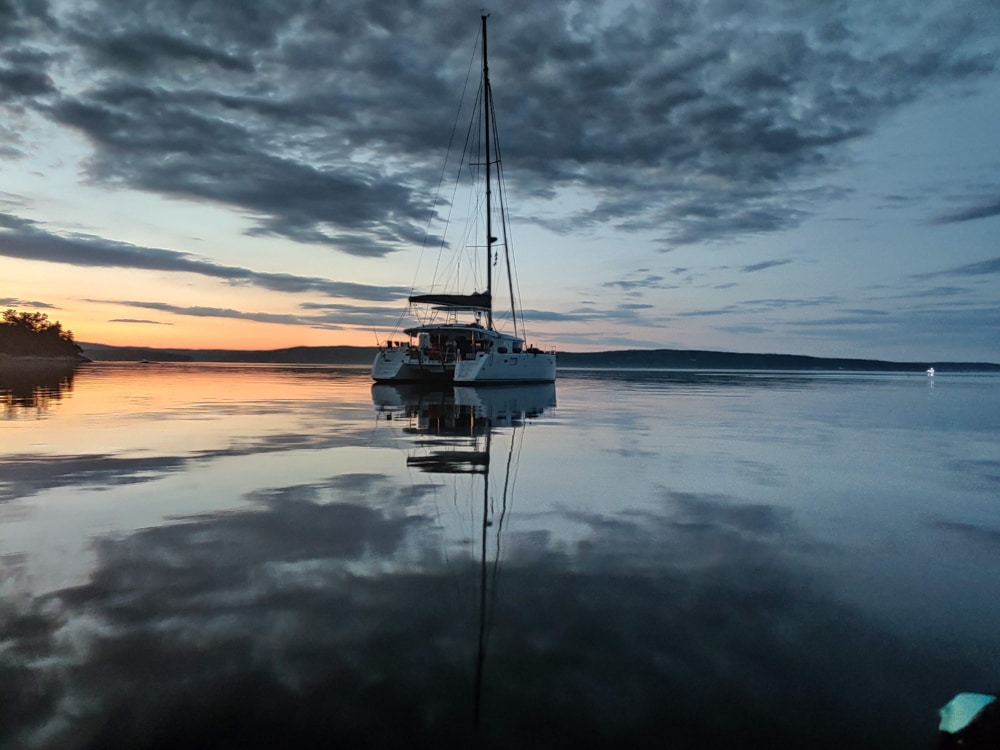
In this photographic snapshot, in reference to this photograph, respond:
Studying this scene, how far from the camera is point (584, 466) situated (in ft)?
36.9

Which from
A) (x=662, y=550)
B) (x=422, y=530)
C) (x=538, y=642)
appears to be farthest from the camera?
(x=422, y=530)

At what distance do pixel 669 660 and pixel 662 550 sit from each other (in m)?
2.46

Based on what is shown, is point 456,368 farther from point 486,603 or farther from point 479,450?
point 486,603

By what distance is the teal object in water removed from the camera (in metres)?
3.04

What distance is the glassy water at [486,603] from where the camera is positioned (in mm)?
3201

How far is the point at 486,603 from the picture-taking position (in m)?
4.72

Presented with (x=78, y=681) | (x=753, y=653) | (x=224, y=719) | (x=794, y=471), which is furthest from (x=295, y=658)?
(x=794, y=471)

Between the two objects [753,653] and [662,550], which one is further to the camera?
[662,550]

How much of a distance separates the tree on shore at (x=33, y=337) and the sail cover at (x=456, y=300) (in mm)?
131615

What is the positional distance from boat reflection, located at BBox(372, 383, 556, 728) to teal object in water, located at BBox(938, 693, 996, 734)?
7.61 feet

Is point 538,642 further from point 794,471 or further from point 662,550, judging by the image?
point 794,471

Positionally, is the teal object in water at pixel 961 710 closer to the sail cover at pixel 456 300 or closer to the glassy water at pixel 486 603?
the glassy water at pixel 486 603

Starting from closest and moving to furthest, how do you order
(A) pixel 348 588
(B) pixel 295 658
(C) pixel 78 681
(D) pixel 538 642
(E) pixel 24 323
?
1. (C) pixel 78 681
2. (B) pixel 295 658
3. (D) pixel 538 642
4. (A) pixel 348 588
5. (E) pixel 24 323

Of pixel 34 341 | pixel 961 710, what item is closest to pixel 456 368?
pixel 961 710
